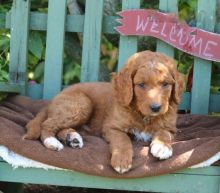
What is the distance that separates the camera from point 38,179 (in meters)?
3.22

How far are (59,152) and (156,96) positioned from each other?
646 millimetres

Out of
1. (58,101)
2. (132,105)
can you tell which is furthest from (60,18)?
(132,105)

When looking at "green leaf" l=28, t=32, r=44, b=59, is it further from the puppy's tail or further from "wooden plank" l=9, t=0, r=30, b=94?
the puppy's tail

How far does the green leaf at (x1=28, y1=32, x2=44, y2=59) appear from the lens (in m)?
4.49

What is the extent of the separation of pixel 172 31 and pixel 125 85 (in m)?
1.01

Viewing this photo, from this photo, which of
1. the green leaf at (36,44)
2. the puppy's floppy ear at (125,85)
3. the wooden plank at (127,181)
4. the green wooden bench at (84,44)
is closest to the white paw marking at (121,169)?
the wooden plank at (127,181)

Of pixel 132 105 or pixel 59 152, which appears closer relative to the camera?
pixel 59 152

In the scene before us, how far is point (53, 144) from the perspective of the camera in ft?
10.5

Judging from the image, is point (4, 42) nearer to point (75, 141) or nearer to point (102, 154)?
point (75, 141)

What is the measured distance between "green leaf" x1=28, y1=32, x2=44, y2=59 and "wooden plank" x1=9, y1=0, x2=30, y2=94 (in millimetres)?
66

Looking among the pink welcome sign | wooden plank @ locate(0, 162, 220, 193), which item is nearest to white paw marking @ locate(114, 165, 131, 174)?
wooden plank @ locate(0, 162, 220, 193)

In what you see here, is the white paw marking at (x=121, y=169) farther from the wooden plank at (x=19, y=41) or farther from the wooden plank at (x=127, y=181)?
the wooden plank at (x=19, y=41)

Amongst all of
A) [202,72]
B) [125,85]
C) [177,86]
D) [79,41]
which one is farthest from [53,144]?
[79,41]

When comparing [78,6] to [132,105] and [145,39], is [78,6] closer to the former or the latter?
[145,39]
